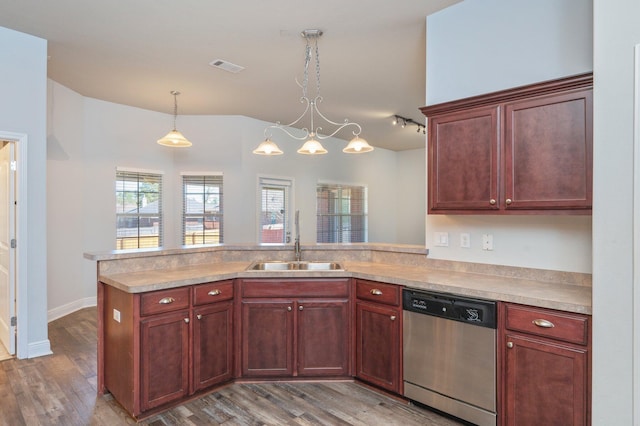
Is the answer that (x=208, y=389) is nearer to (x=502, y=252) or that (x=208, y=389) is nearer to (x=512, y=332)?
Answer: (x=512, y=332)

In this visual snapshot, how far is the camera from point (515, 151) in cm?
236

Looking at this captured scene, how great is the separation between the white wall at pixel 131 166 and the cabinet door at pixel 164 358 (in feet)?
9.93

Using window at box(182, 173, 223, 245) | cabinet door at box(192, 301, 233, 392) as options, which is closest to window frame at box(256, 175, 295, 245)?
window at box(182, 173, 223, 245)

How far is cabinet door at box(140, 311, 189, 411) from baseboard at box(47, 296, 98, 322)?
237 centimetres

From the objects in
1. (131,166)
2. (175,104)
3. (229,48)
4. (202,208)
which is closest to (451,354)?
(229,48)

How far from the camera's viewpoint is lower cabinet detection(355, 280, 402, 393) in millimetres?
2645

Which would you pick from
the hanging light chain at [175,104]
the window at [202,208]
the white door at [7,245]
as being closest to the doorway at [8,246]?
the white door at [7,245]

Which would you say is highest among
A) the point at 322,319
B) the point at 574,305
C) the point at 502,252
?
the point at 502,252

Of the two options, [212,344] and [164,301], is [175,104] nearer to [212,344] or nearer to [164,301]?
[164,301]
